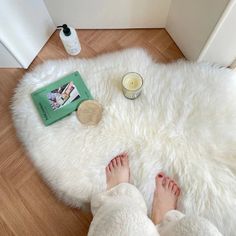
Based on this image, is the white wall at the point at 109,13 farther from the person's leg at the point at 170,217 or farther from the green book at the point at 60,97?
the person's leg at the point at 170,217

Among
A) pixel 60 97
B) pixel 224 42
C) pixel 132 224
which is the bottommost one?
pixel 132 224

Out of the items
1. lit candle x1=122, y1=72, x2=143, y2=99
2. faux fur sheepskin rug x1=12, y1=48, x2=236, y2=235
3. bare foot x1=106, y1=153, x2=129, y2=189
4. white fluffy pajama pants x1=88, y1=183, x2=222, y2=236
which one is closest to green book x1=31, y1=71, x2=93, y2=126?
faux fur sheepskin rug x1=12, y1=48, x2=236, y2=235

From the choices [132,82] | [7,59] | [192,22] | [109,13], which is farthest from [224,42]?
[7,59]

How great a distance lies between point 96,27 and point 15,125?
0.56 meters

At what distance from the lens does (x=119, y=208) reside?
69cm

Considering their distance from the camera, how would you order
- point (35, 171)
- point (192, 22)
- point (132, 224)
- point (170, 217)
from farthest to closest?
point (35, 171), point (192, 22), point (170, 217), point (132, 224)

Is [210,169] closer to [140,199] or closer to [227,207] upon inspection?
[227,207]

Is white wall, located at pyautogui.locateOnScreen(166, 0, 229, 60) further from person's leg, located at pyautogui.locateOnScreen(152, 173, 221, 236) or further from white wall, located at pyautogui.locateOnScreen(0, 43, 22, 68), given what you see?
white wall, located at pyautogui.locateOnScreen(0, 43, 22, 68)

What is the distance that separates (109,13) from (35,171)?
0.72m

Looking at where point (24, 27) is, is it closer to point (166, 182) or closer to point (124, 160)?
point (124, 160)

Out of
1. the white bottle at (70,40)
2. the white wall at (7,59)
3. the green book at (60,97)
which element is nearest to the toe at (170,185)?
the green book at (60,97)

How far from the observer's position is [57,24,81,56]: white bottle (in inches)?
38.7

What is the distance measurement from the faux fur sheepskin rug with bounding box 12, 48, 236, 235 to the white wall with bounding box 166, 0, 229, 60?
0.08 metres

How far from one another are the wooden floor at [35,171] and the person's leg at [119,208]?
0.65ft
